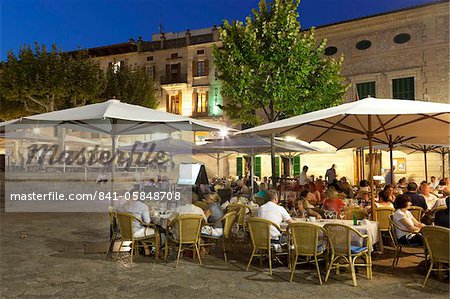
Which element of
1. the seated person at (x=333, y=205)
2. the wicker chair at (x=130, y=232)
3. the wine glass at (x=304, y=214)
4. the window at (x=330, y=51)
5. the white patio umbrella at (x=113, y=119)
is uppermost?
the window at (x=330, y=51)

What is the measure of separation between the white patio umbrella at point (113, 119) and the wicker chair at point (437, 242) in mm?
3735

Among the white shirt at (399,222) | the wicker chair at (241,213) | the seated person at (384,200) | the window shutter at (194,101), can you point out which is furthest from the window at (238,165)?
the white shirt at (399,222)

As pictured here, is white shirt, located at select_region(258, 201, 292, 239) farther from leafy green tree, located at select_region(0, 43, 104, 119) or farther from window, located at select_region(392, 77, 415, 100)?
window, located at select_region(392, 77, 415, 100)

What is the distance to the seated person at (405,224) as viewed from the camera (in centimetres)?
609

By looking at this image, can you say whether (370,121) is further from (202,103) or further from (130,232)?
(202,103)

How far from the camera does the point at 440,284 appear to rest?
5445 millimetres

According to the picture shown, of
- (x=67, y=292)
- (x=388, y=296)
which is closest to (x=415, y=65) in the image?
(x=388, y=296)

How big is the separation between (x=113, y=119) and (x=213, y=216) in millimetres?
2609

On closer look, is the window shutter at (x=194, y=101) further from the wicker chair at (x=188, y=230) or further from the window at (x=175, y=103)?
the wicker chair at (x=188, y=230)

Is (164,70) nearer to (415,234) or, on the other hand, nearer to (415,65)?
(415,65)

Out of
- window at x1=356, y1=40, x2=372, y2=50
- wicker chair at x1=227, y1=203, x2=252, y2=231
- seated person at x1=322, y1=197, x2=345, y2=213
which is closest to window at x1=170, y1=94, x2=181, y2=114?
window at x1=356, y1=40, x2=372, y2=50

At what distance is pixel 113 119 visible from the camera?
7797 millimetres

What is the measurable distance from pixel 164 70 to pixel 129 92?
7569mm

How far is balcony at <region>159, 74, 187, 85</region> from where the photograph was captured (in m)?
33.1
